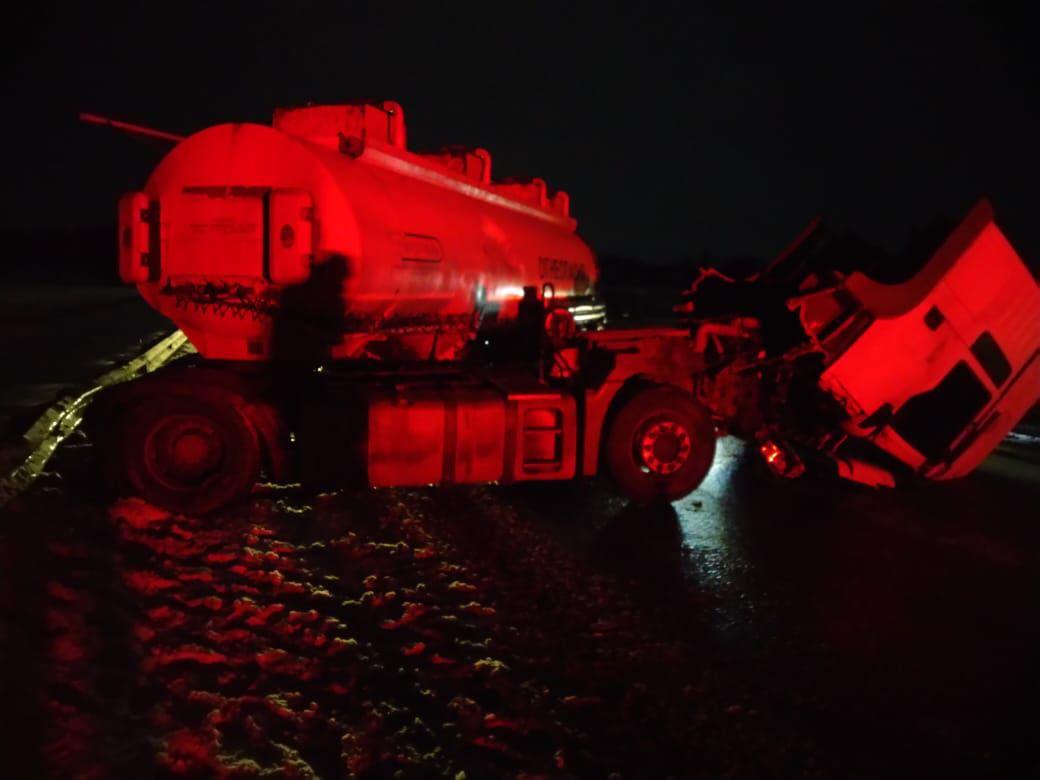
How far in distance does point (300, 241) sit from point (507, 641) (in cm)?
350

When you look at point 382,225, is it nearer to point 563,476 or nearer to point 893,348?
point 563,476

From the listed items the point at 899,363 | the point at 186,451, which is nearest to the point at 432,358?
the point at 186,451

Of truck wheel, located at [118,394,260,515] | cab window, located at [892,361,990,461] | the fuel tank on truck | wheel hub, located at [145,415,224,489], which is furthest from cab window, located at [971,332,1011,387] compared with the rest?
wheel hub, located at [145,415,224,489]

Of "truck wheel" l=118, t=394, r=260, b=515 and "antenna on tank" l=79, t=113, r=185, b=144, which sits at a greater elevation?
"antenna on tank" l=79, t=113, r=185, b=144

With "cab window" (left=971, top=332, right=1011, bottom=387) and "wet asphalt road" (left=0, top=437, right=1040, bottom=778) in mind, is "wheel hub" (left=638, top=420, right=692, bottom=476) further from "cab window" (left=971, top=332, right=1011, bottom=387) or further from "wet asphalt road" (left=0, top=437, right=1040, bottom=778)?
"cab window" (left=971, top=332, right=1011, bottom=387)

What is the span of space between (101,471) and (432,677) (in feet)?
13.2

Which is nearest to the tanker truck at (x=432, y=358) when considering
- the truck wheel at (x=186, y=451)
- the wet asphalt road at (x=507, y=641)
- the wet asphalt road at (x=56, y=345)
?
the truck wheel at (x=186, y=451)

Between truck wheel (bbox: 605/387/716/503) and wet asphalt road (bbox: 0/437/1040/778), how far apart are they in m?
0.33

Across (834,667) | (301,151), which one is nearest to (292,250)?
(301,151)

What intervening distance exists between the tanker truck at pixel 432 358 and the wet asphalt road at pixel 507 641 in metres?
0.56

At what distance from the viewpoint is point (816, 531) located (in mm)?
6824

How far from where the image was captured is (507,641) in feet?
14.8

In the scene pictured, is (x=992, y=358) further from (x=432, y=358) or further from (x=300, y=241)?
(x=300, y=241)

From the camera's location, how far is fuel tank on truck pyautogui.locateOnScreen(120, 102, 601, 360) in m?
6.35
